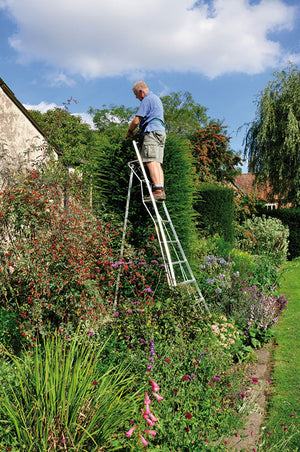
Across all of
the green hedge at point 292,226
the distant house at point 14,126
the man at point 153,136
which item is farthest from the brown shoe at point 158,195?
the green hedge at point 292,226

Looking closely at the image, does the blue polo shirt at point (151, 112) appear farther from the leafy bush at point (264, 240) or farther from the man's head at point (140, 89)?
the leafy bush at point (264, 240)

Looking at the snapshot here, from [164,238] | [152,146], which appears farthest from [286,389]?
[152,146]

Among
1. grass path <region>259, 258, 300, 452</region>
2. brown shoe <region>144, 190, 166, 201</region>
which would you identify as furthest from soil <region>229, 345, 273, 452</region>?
brown shoe <region>144, 190, 166, 201</region>

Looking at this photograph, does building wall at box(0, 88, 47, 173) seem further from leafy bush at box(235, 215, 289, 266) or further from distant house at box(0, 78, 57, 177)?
leafy bush at box(235, 215, 289, 266)

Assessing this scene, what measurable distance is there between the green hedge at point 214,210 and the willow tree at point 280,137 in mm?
7096

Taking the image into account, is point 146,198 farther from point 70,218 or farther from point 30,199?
point 30,199

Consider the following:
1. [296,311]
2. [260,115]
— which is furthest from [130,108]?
[296,311]

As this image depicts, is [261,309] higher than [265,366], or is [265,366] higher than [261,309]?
[261,309]

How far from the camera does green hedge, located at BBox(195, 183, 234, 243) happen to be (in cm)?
996

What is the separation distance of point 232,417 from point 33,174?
12.8 feet

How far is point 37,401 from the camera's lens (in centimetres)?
227

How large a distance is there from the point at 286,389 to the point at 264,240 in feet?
31.5

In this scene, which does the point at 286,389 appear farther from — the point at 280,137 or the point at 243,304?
the point at 280,137

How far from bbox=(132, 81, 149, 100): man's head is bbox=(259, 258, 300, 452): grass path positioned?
13.4 ft
